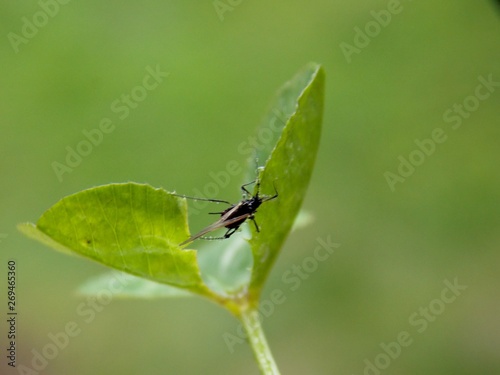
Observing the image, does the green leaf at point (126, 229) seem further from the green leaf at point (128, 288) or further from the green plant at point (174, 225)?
the green leaf at point (128, 288)

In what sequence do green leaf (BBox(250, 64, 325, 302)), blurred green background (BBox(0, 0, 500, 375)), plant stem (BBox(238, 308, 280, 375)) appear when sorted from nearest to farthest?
plant stem (BBox(238, 308, 280, 375)) < green leaf (BBox(250, 64, 325, 302)) < blurred green background (BBox(0, 0, 500, 375))

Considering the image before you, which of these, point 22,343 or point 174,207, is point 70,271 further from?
point 174,207

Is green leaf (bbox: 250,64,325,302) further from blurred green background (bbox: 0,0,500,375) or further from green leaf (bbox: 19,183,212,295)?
blurred green background (bbox: 0,0,500,375)

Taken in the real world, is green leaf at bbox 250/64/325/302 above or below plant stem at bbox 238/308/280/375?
above

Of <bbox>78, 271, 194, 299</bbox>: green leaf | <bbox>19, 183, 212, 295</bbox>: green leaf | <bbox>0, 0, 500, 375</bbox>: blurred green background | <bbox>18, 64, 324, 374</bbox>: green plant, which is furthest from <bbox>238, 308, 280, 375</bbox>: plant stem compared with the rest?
<bbox>0, 0, 500, 375</bbox>: blurred green background

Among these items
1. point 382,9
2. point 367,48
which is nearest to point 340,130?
point 367,48
